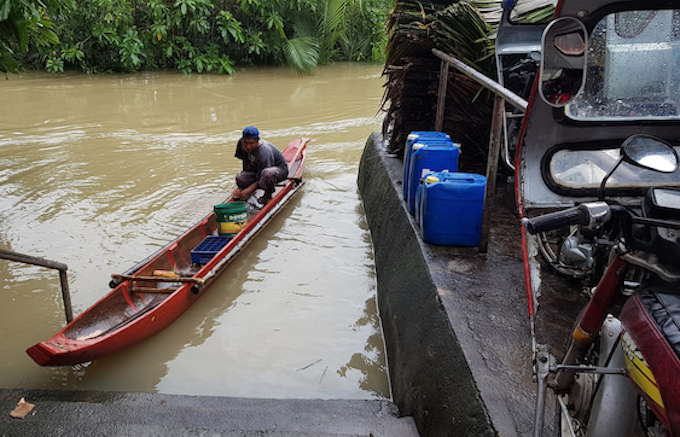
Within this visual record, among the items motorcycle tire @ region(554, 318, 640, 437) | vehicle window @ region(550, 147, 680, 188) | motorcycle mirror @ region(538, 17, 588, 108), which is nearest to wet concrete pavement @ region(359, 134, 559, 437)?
motorcycle tire @ region(554, 318, 640, 437)

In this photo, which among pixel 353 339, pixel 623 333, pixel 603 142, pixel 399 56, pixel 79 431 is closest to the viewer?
pixel 623 333

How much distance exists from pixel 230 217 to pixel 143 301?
1486 mm

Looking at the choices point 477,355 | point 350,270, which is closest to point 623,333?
point 477,355

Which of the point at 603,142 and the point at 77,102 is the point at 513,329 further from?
the point at 77,102

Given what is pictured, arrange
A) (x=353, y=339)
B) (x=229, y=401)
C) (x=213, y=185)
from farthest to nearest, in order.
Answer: (x=213, y=185), (x=353, y=339), (x=229, y=401)

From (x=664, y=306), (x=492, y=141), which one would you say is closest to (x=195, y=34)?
(x=492, y=141)

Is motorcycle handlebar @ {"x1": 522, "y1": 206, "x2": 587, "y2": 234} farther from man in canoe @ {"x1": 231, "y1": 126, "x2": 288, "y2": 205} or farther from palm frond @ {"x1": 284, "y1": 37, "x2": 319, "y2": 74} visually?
palm frond @ {"x1": 284, "y1": 37, "x2": 319, "y2": 74}

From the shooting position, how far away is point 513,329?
2951mm

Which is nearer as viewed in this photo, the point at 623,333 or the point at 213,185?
the point at 623,333

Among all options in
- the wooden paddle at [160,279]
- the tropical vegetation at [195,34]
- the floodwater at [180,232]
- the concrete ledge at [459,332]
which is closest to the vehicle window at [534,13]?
the concrete ledge at [459,332]

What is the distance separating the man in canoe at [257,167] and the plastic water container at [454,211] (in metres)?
3.49

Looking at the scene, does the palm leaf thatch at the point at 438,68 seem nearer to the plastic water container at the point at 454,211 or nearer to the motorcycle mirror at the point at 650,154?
the plastic water container at the point at 454,211

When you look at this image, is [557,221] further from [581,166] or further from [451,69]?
[451,69]

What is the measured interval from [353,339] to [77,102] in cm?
1377
